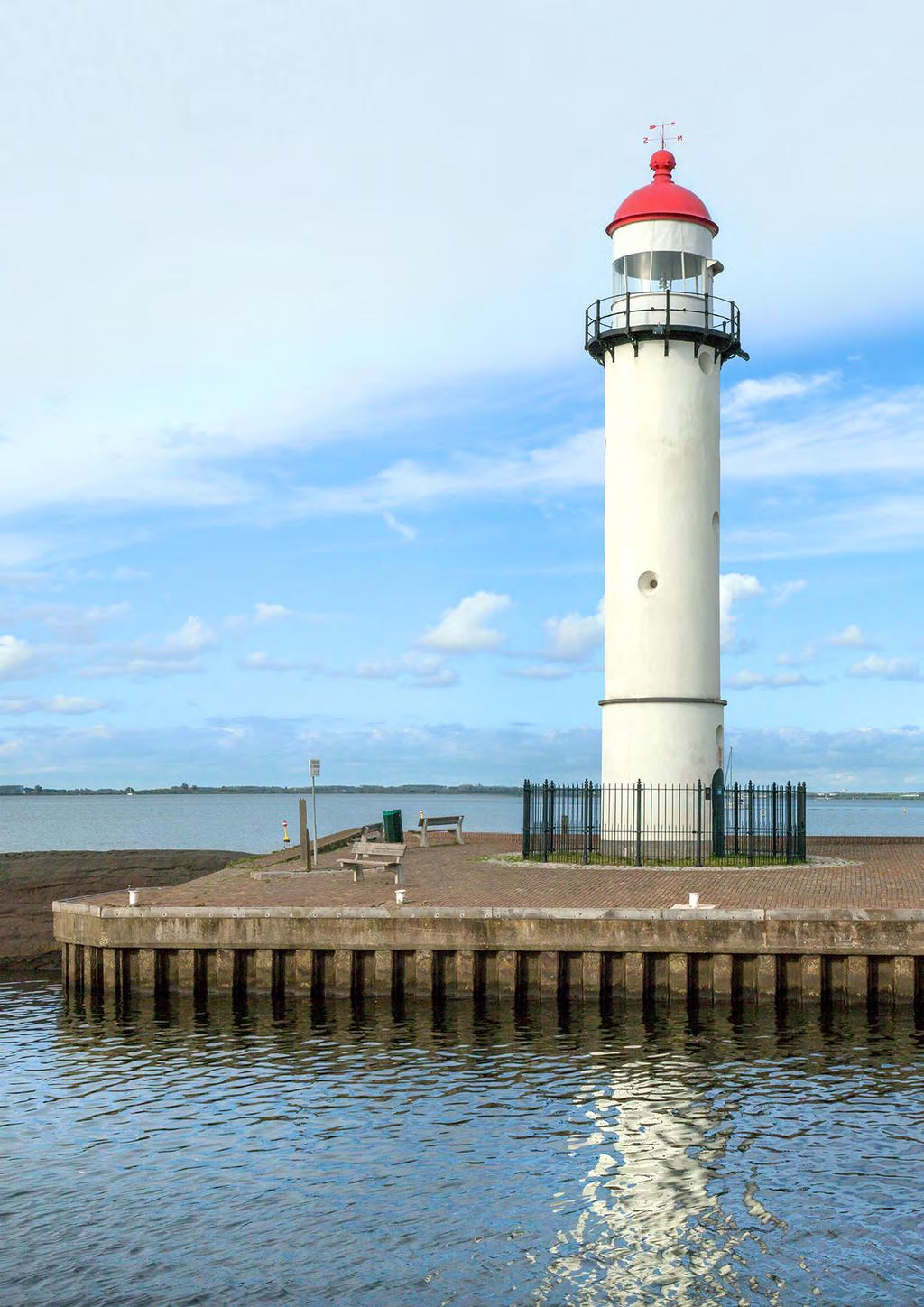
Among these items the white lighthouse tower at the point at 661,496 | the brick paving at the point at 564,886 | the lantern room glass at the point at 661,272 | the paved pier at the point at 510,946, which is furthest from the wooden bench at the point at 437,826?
the lantern room glass at the point at 661,272

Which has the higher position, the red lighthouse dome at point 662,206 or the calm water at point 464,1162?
the red lighthouse dome at point 662,206

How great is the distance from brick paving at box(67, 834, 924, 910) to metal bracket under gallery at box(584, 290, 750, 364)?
41.8 feet

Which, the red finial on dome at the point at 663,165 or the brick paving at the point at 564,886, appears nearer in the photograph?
the brick paving at the point at 564,886

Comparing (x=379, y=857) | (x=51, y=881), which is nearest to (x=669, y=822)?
(x=379, y=857)

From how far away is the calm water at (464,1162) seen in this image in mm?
10898

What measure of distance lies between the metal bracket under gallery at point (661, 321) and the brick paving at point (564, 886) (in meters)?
12.8

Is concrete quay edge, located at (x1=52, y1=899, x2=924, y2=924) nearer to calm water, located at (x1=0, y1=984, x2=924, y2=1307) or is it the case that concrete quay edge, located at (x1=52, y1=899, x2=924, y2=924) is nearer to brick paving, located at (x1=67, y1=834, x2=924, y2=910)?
brick paving, located at (x1=67, y1=834, x2=924, y2=910)

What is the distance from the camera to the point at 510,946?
67.6ft

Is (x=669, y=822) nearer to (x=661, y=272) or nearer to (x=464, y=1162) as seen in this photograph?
(x=661, y=272)

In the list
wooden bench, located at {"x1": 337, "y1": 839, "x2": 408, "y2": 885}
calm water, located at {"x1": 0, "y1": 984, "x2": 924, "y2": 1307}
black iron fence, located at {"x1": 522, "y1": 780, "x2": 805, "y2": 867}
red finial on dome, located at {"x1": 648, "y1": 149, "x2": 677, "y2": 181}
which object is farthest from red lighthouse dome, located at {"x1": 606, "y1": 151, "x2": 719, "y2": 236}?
calm water, located at {"x1": 0, "y1": 984, "x2": 924, "y2": 1307}

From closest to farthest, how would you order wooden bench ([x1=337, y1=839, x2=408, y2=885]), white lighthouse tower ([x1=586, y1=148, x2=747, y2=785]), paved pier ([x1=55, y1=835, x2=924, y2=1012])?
paved pier ([x1=55, y1=835, x2=924, y2=1012]) → wooden bench ([x1=337, y1=839, x2=408, y2=885]) → white lighthouse tower ([x1=586, y1=148, x2=747, y2=785])

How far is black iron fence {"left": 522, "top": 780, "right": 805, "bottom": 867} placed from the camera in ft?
99.0

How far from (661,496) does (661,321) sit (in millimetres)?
4205

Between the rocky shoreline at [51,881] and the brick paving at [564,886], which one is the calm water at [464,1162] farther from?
the rocky shoreline at [51,881]
